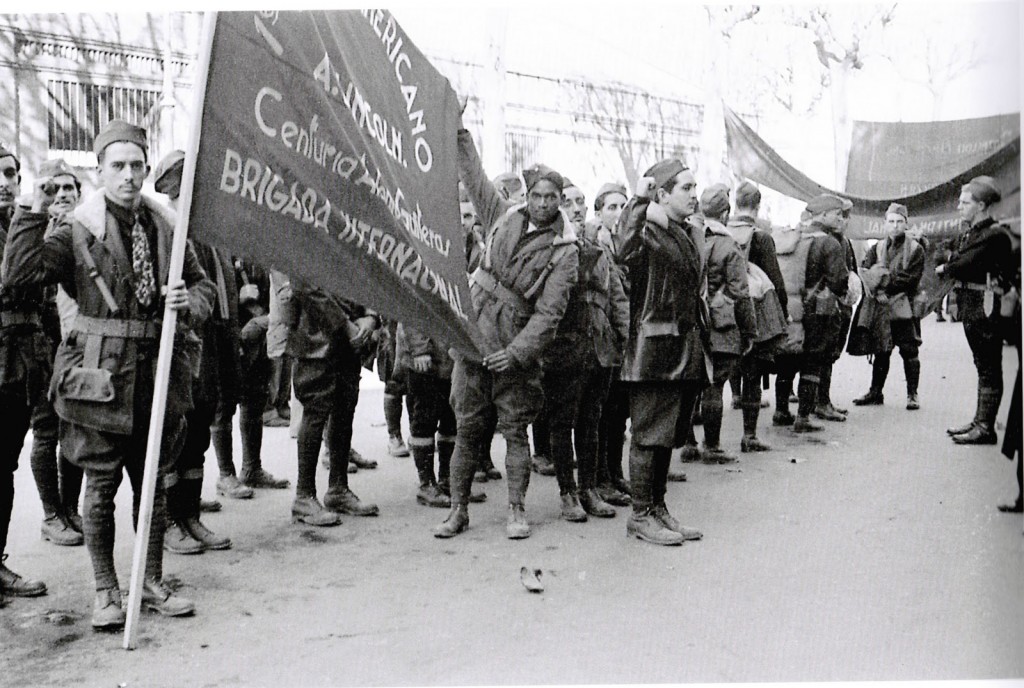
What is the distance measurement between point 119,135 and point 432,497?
117 inches

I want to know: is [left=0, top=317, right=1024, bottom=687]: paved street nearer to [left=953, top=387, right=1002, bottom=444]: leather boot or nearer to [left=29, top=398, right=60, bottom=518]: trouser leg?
[left=953, top=387, right=1002, bottom=444]: leather boot

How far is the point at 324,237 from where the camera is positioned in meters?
4.03

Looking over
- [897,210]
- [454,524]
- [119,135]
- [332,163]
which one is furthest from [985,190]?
[119,135]

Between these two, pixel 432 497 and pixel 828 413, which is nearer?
pixel 432 497

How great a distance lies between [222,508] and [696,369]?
2.91 meters

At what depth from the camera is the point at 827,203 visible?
23.9ft

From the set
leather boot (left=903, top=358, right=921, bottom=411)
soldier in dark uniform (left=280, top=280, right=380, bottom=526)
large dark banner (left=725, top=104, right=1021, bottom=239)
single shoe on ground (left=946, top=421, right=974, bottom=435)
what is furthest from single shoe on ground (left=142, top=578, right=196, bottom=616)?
leather boot (left=903, top=358, right=921, bottom=411)

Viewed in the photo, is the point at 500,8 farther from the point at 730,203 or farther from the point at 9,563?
the point at 9,563

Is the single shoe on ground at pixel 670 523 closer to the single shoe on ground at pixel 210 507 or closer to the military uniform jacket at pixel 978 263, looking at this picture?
the military uniform jacket at pixel 978 263

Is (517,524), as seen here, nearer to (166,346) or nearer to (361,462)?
(361,462)

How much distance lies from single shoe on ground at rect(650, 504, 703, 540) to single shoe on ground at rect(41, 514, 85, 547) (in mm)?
2941

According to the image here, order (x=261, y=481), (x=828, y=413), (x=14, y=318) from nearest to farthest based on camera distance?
(x=14, y=318) → (x=261, y=481) → (x=828, y=413)

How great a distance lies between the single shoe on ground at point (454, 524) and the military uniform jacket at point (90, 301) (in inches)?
76.1

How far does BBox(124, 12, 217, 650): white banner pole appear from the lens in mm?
3723
